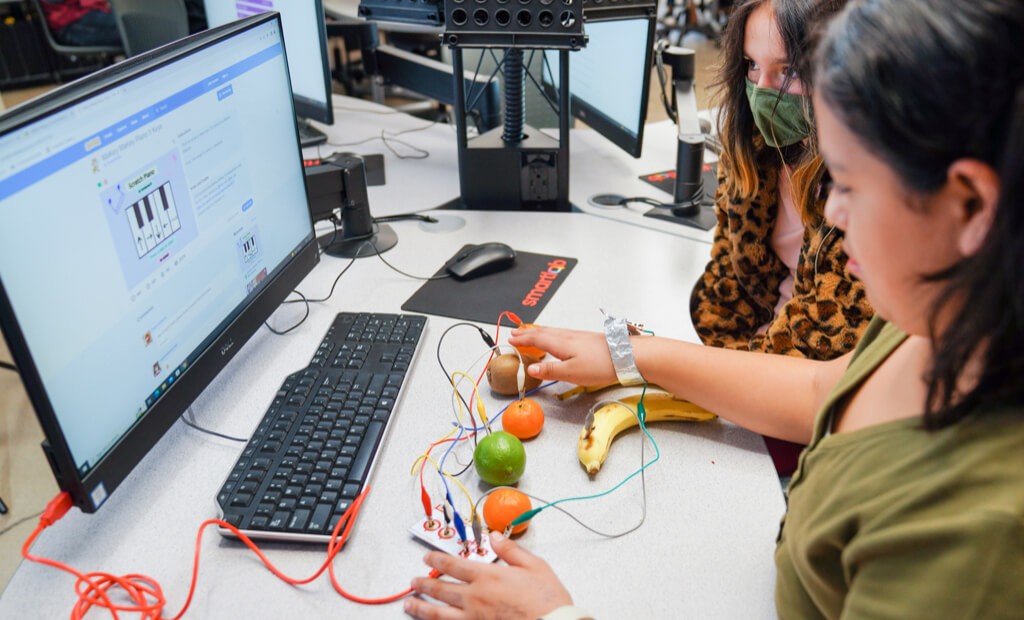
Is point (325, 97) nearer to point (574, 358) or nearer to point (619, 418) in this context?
point (574, 358)

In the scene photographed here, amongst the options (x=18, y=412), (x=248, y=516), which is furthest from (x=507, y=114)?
(x=18, y=412)

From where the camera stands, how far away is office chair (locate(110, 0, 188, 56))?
2.63 meters

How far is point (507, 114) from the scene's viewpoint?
1604 mm

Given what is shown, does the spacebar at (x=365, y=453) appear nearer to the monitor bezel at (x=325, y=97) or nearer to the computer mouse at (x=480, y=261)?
the computer mouse at (x=480, y=261)

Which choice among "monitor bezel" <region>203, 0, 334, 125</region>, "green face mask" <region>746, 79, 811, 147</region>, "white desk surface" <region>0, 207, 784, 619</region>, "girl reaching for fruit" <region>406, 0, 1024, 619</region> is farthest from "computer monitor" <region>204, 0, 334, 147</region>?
"girl reaching for fruit" <region>406, 0, 1024, 619</region>

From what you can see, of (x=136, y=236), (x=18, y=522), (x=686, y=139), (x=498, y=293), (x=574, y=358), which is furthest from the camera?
(x=18, y=522)

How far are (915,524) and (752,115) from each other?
33.0 inches

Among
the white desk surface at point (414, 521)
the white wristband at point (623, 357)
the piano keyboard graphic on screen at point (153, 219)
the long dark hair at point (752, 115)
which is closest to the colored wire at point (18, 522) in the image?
the white desk surface at point (414, 521)

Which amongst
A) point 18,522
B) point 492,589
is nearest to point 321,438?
point 492,589

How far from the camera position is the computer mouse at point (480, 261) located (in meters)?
1.30

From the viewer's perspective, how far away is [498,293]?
1.26 meters

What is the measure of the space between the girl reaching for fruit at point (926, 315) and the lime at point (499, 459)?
164 millimetres

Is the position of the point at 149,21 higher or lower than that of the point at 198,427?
higher

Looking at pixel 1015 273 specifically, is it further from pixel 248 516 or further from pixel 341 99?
pixel 341 99
